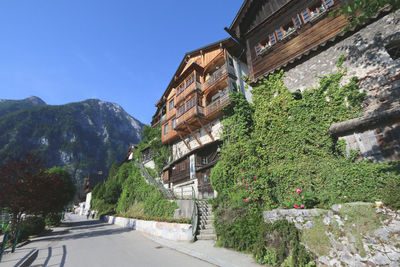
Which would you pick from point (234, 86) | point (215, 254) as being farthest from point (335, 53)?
point (215, 254)

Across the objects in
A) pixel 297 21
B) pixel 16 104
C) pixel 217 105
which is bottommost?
pixel 217 105

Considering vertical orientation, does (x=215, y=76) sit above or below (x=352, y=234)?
above

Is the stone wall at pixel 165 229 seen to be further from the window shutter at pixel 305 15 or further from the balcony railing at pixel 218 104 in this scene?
the window shutter at pixel 305 15

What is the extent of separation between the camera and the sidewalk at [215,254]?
6.03 meters

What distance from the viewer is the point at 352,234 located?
15.0ft

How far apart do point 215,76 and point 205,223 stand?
45.9 feet

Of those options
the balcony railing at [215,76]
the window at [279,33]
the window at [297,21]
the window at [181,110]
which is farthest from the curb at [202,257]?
the balcony railing at [215,76]

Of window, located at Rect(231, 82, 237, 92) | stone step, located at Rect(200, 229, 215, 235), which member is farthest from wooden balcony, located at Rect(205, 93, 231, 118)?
stone step, located at Rect(200, 229, 215, 235)

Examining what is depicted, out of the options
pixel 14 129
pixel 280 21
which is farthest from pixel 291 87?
pixel 14 129

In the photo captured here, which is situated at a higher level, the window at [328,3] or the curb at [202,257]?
the window at [328,3]

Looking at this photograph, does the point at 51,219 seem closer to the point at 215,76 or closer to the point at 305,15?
the point at 215,76

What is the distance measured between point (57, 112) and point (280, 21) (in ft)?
509

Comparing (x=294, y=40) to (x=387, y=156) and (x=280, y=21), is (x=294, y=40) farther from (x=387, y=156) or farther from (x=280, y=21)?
(x=387, y=156)

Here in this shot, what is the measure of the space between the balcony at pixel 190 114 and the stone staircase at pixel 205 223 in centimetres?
911
